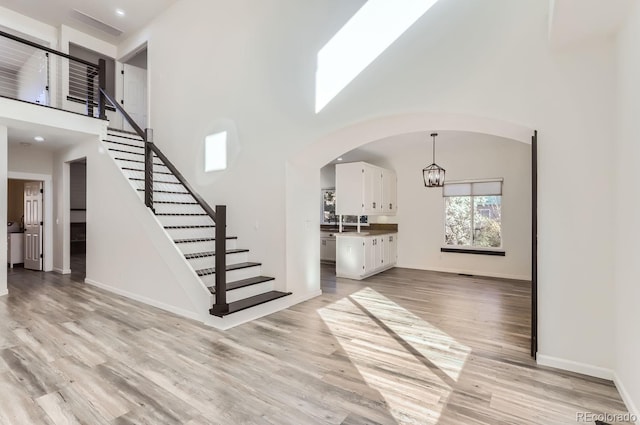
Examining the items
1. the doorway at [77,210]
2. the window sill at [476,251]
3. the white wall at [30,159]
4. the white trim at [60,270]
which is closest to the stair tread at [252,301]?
the window sill at [476,251]

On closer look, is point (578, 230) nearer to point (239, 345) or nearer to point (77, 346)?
point (239, 345)

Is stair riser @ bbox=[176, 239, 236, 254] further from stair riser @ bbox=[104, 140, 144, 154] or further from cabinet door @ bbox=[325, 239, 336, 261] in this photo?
cabinet door @ bbox=[325, 239, 336, 261]

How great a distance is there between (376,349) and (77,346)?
3002mm

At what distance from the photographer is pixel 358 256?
21.4 ft

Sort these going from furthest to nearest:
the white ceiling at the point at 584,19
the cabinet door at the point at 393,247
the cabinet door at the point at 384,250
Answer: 1. the cabinet door at the point at 393,247
2. the cabinet door at the point at 384,250
3. the white ceiling at the point at 584,19

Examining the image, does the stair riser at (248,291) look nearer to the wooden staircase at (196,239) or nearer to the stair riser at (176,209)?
the wooden staircase at (196,239)

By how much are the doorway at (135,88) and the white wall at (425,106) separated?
9.44 ft

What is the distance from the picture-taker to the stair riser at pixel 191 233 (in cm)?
471

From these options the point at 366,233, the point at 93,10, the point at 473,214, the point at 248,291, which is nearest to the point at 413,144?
the point at 473,214

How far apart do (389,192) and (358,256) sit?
2.09 meters

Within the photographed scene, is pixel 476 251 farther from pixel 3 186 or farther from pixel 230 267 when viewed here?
pixel 3 186

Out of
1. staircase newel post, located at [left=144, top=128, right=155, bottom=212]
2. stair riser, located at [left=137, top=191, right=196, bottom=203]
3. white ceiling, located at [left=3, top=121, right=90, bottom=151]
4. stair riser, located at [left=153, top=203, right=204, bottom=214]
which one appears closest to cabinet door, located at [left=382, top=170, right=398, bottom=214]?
stair riser, located at [left=153, top=203, right=204, bottom=214]

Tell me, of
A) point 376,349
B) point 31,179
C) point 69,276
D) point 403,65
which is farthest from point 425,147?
point 31,179
